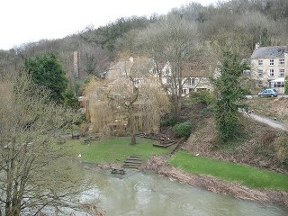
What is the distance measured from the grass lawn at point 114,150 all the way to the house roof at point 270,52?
1119 inches

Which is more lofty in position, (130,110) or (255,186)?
(130,110)

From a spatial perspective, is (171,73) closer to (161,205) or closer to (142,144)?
(142,144)

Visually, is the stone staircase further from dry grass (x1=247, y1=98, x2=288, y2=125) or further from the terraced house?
the terraced house

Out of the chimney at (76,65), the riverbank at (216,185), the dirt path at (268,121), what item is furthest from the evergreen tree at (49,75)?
the dirt path at (268,121)

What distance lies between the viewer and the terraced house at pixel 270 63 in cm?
5913

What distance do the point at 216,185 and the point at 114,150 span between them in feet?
39.1

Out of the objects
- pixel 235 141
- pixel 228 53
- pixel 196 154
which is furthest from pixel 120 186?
pixel 228 53

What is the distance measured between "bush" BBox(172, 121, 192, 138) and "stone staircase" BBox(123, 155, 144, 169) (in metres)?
5.79

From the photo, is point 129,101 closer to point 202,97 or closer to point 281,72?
point 202,97

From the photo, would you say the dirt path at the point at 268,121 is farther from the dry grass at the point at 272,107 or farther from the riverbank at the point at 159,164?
the riverbank at the point at 159,164

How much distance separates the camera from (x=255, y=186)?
3008 cm

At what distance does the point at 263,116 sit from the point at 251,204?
15295 millimetres

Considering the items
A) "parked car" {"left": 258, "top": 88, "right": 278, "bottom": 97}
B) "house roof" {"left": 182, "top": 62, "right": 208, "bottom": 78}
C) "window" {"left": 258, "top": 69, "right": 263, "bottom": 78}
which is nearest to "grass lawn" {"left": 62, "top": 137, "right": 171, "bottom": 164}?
"house roof" {"left": 182, "top": 62, "right": 208, "bottom": 78}

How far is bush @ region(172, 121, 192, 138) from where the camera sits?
136ft
